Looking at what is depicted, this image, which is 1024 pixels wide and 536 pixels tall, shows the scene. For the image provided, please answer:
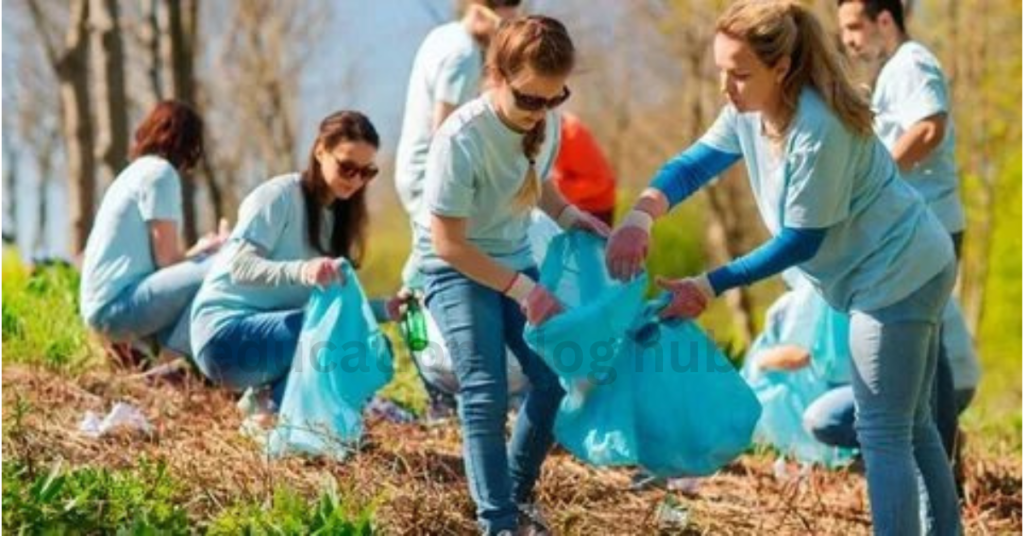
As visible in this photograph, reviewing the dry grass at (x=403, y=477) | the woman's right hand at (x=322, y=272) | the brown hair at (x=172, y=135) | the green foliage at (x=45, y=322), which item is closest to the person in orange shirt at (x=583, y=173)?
the dry grass at (x=403, y=477)

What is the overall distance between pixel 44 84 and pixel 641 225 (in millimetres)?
22457

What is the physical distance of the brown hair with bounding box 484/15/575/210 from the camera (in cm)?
402

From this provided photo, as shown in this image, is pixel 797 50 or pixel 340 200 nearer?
pixel 797 50

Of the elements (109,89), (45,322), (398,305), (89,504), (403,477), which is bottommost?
(403,477)

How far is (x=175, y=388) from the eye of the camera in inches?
241

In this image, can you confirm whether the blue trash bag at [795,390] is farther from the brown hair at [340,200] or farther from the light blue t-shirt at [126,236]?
the light blue t-shirt at [126,236]

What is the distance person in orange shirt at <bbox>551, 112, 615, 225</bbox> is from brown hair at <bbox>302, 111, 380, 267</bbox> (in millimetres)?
1655

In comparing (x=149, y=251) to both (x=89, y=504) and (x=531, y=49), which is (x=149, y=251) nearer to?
(x=89, y=504)

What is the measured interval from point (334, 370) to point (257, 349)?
53 cm

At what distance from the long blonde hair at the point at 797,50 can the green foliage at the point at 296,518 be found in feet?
4.72

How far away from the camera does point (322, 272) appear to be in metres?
4.92

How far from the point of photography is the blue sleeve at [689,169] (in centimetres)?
438

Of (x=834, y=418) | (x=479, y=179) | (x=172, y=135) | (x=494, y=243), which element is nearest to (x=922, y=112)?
(x=834, y=418)

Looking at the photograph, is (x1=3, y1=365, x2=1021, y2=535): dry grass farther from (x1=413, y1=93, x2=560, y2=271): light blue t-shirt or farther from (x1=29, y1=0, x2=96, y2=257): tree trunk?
(x1=29, y1=0, x2=96, y2=257): tree trunk
